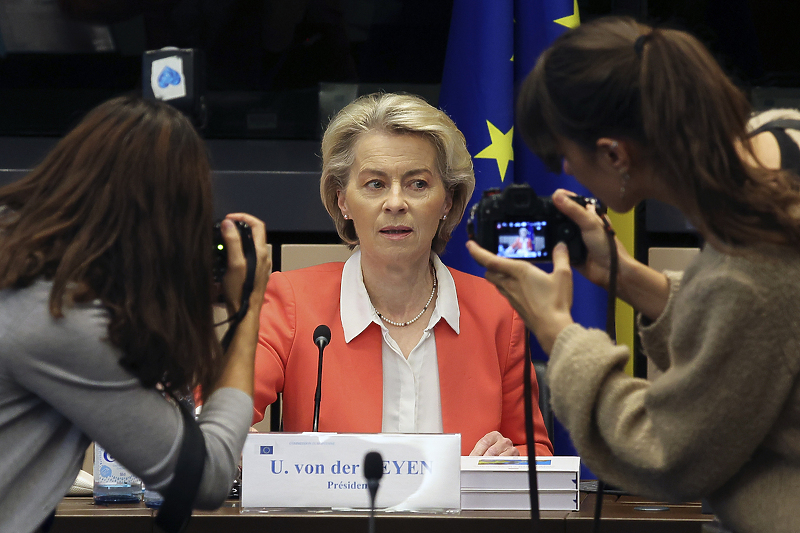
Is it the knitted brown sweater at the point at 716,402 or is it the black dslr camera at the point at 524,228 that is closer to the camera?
the knitted brown sweater at the point at 716,402

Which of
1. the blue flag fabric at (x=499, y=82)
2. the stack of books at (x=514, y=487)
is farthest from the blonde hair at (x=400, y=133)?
the stack of books at (x=514, y=487)

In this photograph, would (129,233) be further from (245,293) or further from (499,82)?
(499,82)

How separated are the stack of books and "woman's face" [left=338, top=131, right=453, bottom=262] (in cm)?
67

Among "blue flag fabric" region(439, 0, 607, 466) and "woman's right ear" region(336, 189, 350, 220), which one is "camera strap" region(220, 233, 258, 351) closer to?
"woman's right ear" region(336, 189, 350, 220)

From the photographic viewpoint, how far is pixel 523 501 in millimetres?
1680

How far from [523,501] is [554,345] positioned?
662 millimetres

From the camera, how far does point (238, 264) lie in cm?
130

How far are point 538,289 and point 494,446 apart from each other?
894 mm

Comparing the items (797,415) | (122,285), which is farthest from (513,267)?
(122,285)

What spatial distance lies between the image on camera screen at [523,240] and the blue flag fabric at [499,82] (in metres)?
1.40

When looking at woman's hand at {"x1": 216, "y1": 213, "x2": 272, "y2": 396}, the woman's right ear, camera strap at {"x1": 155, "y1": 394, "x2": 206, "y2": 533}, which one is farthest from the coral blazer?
camera strap at {"x1": 155, "y1": 394, "x2": 206, "y2": 533}

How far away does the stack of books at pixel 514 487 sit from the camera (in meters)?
1.67

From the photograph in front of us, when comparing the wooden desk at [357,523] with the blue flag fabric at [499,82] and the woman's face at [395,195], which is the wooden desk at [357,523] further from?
the blue flag fabric at [499,82]

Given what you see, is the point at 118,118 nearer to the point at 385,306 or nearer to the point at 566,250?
the point at 566,250
